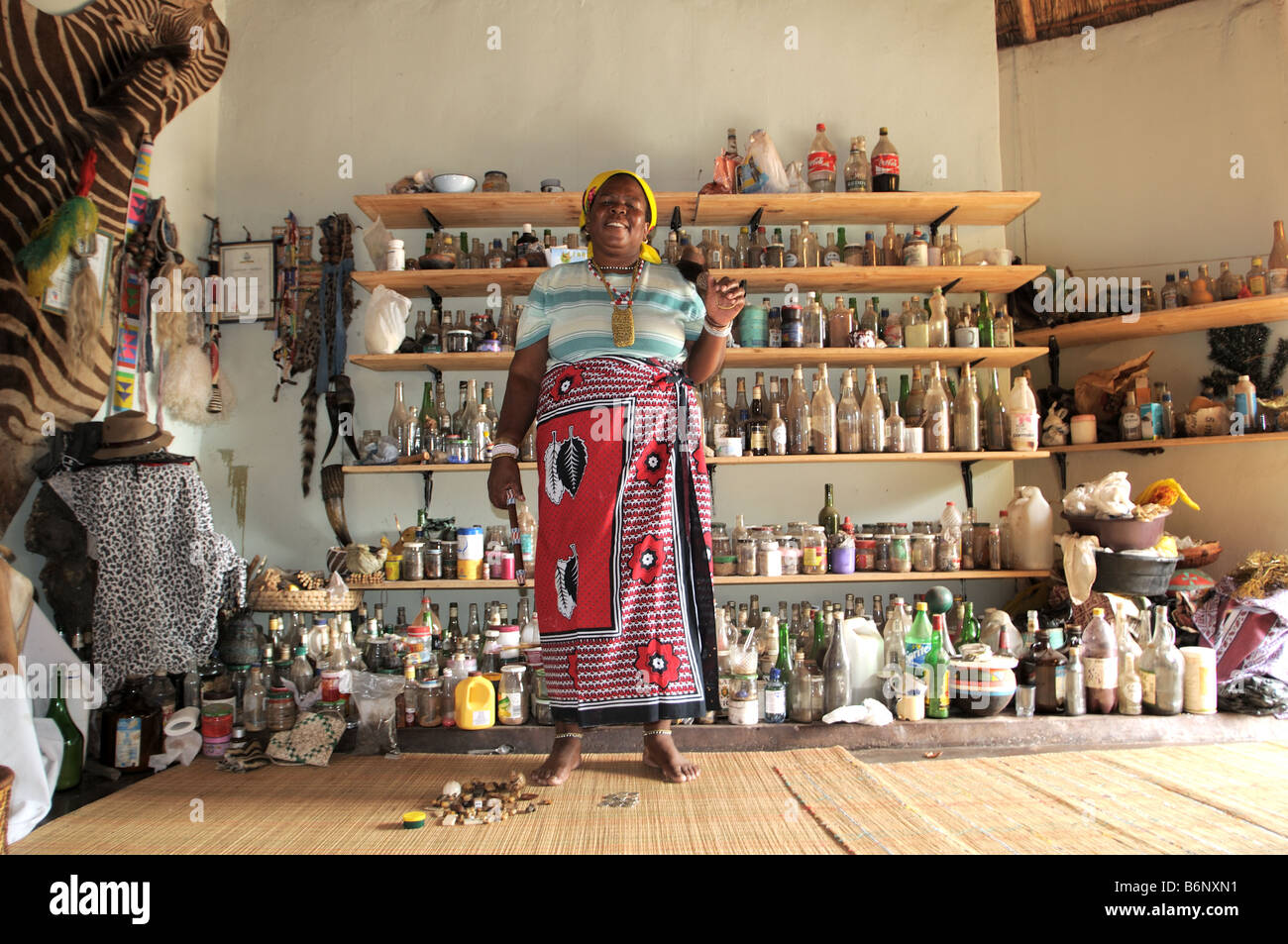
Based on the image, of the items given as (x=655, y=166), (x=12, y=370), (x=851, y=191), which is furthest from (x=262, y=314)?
(x=851, y=191)

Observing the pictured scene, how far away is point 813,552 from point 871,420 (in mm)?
721

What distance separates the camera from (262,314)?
3.91 meters

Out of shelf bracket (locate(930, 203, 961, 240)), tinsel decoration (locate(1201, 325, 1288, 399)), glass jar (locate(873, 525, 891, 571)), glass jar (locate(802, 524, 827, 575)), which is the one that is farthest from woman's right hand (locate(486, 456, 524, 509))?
tinsel decoration (locate(1201, 325, 1288, 399))

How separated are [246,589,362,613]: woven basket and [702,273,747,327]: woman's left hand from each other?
81.3 inches

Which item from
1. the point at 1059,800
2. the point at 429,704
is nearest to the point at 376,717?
the point at 429,704

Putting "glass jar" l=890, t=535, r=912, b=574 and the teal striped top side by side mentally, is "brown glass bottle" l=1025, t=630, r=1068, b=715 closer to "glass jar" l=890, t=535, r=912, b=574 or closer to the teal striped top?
"glass jar" l=890, t=535, r=912, b=574

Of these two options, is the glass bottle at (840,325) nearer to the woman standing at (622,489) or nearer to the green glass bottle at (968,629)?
the green glass bottle at (968,629)

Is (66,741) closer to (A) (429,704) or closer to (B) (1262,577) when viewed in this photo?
(A) (429,704)

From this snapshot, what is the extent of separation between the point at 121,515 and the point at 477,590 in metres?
1.53

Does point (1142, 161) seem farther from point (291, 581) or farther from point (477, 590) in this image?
point (291, 581)

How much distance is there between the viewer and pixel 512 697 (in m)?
2.82

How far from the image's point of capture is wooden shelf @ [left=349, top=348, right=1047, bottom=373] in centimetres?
350

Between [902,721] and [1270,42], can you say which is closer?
[902,721]

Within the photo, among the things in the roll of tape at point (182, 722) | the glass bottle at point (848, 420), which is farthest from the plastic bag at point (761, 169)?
the roll of tape at point (182, 722)
